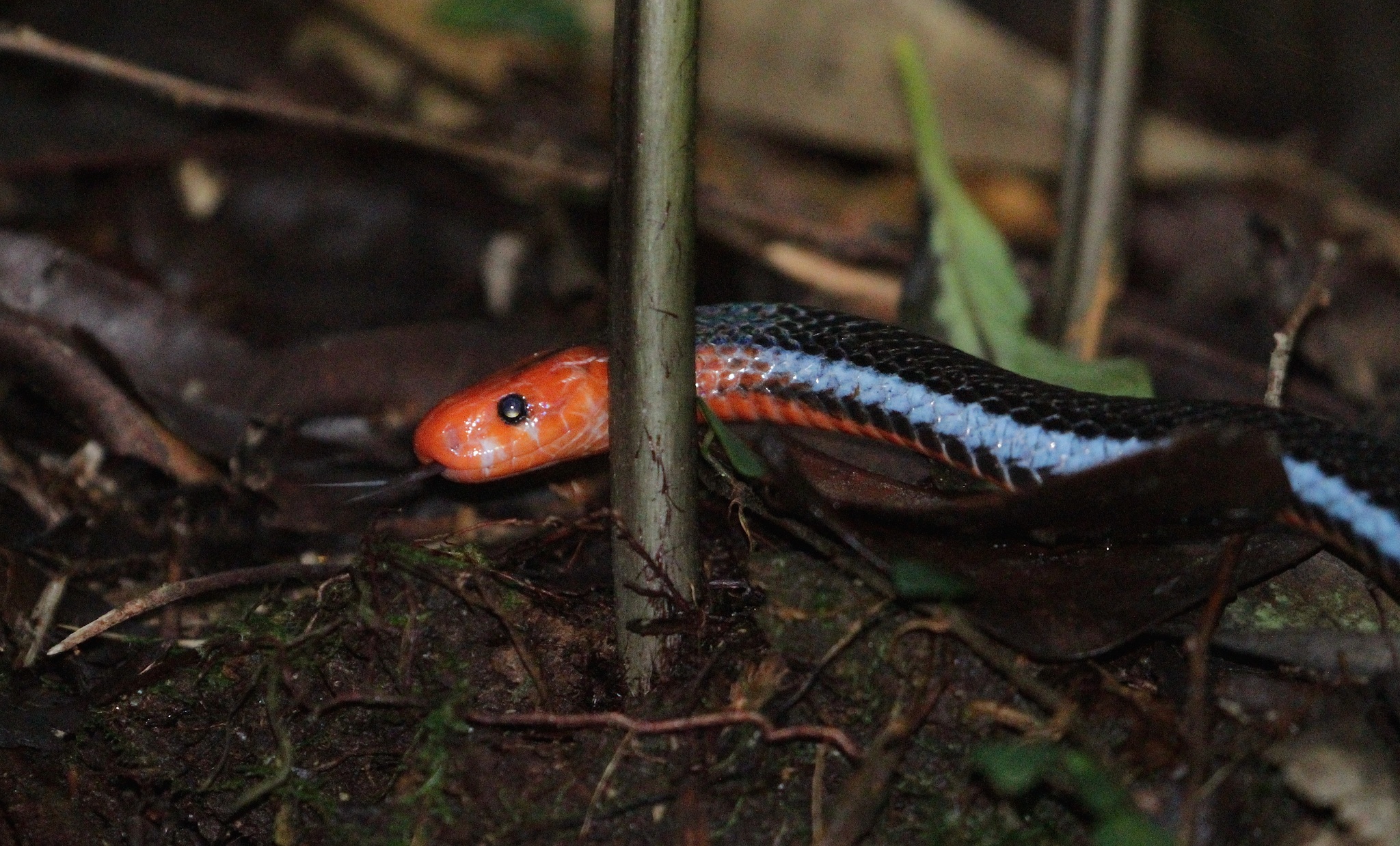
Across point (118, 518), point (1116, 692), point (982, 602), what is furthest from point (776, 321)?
point (118, 518)

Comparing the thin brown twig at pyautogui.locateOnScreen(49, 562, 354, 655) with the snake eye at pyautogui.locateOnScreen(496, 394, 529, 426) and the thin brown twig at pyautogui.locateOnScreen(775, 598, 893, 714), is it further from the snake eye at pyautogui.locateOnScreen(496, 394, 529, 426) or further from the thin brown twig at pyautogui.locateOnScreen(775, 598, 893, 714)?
the thin brown twig at pyautogui.locateOnScreen(775, 598, 893, 714)

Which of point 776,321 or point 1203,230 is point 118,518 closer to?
point 776,321

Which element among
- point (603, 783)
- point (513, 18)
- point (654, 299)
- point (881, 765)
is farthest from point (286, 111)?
point (881, 765)

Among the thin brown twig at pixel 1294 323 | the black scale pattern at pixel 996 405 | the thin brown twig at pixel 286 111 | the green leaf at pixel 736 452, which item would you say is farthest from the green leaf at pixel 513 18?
the green leaf at pixel 736 452

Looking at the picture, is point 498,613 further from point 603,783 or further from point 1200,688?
point 1200,688

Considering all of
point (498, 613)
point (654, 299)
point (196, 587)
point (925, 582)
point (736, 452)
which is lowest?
point (196, 587)

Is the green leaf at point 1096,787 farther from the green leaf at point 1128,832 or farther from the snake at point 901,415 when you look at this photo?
the snake at point 901,415
